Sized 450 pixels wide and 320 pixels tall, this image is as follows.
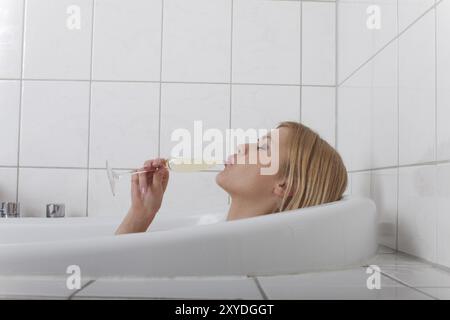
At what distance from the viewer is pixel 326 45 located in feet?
5.58

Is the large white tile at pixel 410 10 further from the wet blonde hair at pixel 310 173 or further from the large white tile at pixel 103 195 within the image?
the large white tile at pixel 103 195

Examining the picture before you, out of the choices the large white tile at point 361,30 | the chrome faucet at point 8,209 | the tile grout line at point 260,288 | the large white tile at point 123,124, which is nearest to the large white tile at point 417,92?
the large white tile at point 361,30

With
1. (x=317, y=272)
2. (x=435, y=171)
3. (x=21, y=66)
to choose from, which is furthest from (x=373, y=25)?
(x=21, y=66)

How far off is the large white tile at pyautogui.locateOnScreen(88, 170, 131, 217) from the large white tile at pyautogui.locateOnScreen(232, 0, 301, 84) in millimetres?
533

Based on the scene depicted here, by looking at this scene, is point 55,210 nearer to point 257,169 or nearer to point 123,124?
point 123,124

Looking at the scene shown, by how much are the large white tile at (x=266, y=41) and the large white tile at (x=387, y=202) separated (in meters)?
0.58

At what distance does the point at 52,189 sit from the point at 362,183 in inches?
39.6

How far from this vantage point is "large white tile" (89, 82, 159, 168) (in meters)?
1.64

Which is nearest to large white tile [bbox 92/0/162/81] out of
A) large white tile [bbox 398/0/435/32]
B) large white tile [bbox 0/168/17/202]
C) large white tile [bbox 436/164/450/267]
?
Answer: large white tile [bbox 0/168/17/202]

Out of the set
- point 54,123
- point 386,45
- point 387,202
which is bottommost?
point 387,202

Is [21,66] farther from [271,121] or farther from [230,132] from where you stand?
[271,121]

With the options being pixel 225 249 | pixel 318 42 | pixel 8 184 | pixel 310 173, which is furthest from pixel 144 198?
pixel 318 42

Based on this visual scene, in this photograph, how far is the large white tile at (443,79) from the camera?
83cm

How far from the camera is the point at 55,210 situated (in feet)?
5.04
